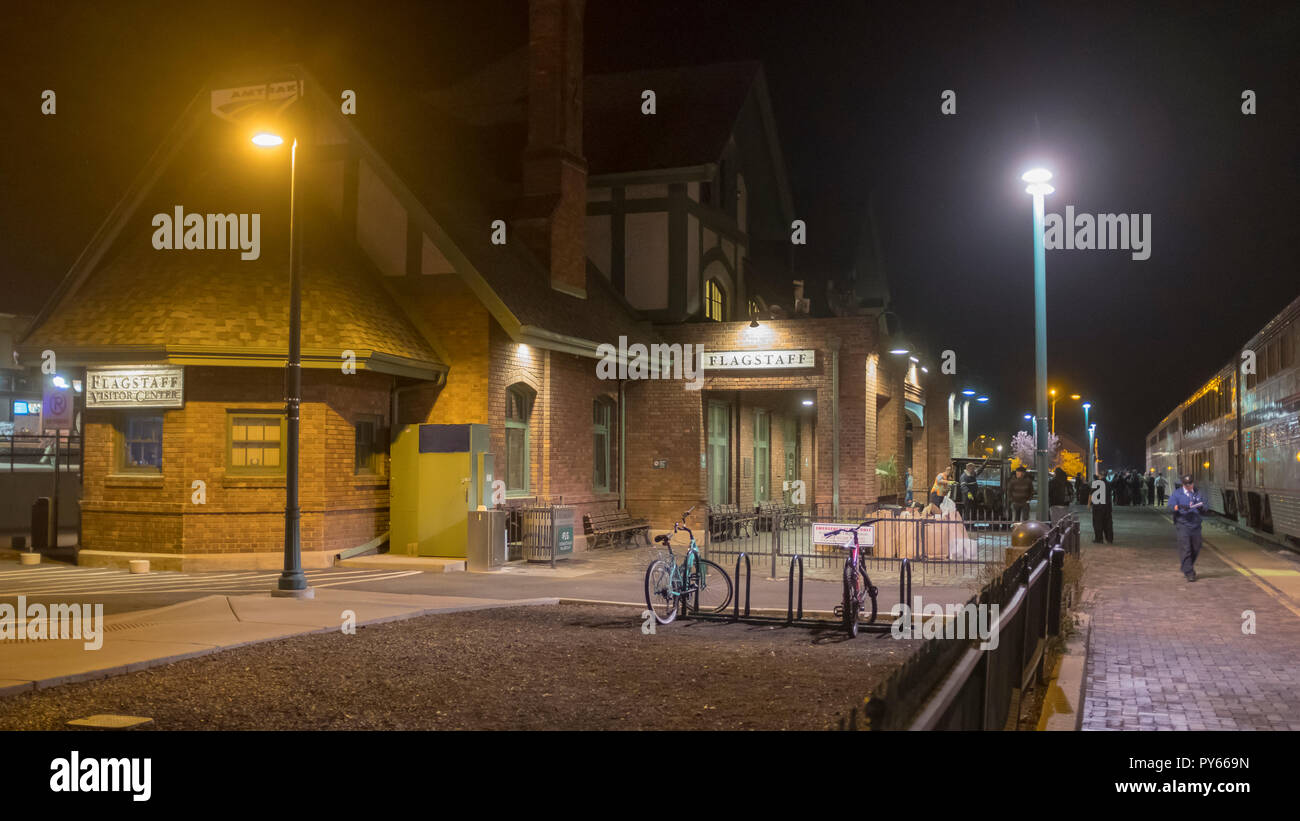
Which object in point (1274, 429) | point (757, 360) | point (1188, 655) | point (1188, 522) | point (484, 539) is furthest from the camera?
point (757, 360)

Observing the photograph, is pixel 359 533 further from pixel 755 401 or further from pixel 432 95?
pixel 432 95

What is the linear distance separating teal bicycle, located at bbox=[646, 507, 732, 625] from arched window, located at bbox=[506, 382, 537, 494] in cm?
766

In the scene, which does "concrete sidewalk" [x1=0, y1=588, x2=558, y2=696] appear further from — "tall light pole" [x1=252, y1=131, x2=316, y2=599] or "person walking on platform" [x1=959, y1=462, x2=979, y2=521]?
"person walking on platform" [x1=959, y1=462, x2=979, y2=521]

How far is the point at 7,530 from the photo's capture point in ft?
92.0

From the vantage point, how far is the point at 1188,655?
416 inches

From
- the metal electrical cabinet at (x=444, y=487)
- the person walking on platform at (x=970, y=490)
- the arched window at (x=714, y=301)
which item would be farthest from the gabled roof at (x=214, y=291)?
the person walking on platform at (x=970, y=490)

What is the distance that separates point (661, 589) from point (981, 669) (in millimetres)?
7783

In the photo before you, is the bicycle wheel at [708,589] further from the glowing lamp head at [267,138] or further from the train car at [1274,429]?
the train car at [1274,429]

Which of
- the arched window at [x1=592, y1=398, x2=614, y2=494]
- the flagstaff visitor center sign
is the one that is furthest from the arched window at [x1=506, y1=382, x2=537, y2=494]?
the flagstaff visitor center sign

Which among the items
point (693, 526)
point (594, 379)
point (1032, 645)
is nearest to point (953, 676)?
point (1032, 645)

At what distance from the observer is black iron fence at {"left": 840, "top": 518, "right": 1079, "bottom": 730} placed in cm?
380

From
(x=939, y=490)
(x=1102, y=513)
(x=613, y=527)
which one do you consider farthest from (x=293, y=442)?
(x=1102, y=513)

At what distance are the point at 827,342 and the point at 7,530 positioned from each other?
21.9 metres

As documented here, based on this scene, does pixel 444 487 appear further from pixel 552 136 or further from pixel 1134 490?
pixel 1134 490
